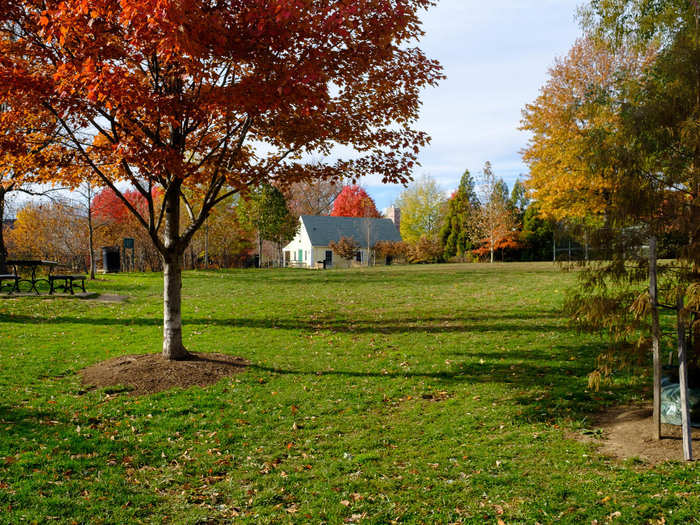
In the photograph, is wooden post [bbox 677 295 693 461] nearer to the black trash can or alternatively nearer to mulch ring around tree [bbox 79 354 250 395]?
mulch ring around tree [bbox 79 354 250 395]

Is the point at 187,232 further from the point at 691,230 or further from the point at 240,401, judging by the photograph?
the point at 691,230

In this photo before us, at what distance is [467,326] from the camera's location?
11672 millimetres

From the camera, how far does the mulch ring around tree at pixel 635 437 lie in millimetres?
4805

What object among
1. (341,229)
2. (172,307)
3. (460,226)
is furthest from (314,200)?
(172,307)

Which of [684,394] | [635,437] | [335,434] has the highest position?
[684,394]

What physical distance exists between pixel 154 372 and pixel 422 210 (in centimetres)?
5340

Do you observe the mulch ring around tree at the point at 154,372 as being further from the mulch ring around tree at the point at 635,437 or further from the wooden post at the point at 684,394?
the wooden post at the point at 684,394

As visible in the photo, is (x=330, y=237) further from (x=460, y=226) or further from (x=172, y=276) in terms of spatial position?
(x=172, y=276)

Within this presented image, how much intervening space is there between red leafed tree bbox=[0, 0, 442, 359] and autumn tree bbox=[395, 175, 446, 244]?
50.7 meters

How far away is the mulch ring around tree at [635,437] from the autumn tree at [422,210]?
53.3 metres

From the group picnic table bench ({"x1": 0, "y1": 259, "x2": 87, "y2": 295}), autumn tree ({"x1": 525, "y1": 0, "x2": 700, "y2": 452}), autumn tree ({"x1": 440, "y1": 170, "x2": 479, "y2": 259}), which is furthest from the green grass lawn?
autumn tree ({"x1": 440, "y1": 170, "x2": 479, "y2": 259})

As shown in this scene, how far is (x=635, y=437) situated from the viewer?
17.2 feet

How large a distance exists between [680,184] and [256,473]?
539 centimetres

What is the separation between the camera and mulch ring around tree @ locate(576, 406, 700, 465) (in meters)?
4.80
